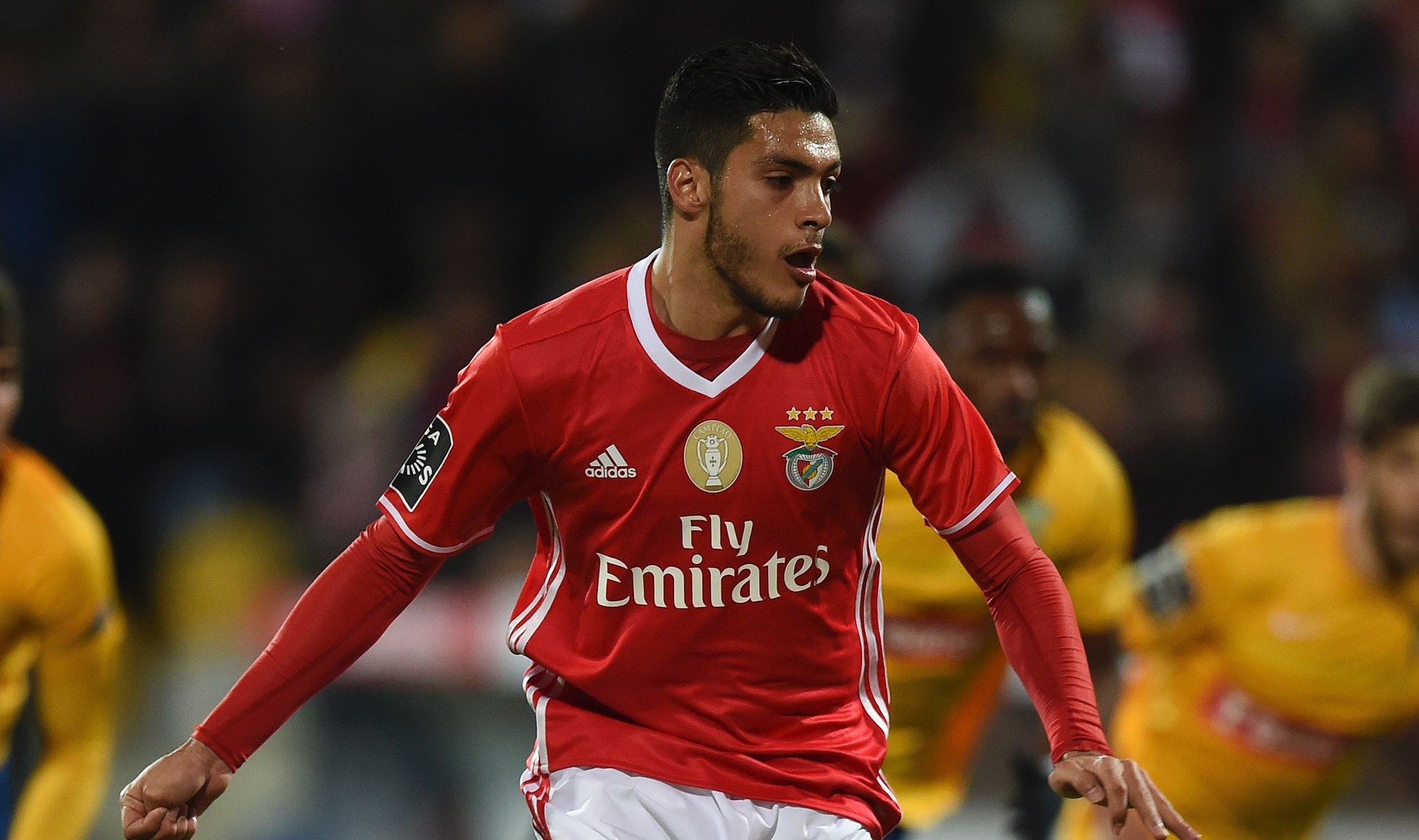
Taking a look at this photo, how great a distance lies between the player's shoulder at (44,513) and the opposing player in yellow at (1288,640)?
103 inches

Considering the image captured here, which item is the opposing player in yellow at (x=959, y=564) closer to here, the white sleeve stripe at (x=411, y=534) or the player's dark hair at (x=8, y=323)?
the white sleeve stripe at (x=411, y=534)

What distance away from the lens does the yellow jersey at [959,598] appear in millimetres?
4758

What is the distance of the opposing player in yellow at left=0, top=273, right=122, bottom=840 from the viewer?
398cm

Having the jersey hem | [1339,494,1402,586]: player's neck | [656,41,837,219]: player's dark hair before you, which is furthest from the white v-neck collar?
[1339,494,1402,586]: player's neck

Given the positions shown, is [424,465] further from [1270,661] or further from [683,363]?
[1270,661]

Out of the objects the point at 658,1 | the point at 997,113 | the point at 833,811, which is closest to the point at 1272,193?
the point at 997,113

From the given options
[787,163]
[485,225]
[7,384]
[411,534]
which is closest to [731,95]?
[787,163]

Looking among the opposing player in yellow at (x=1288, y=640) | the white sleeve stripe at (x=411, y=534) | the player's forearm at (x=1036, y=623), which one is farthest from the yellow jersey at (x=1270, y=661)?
the white sleeve stripe at (x=411, y=534)

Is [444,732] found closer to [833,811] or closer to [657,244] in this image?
[657,244]

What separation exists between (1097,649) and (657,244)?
153 inches

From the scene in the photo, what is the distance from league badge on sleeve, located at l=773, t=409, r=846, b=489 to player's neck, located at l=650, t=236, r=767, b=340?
0.20 metres

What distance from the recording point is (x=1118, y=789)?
283 centimetres

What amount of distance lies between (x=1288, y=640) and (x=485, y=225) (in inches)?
190

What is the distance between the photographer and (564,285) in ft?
28.3
